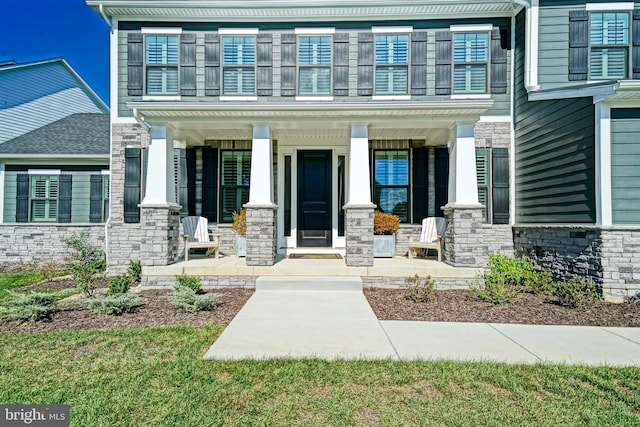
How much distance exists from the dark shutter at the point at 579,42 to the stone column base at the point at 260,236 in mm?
6743

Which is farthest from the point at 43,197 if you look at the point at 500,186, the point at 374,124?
the point at 500,186

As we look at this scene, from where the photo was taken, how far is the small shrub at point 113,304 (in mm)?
4746

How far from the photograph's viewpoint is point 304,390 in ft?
8.95

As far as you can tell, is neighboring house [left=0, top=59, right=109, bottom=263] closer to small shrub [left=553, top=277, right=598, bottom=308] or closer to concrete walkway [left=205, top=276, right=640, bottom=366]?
concrete walkway [left=205, top=276, right=640, bottom=366]

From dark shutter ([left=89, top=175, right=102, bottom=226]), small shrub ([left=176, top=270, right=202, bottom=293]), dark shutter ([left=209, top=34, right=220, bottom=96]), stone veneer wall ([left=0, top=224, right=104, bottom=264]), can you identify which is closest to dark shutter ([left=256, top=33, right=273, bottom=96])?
dark shutter ([left=209, top=34, right=220, bottom=96])

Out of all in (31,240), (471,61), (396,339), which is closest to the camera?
(396,339)

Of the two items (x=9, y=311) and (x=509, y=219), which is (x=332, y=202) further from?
(x=9, y=311)

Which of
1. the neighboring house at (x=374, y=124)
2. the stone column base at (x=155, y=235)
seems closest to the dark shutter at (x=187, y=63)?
the neighboring house at (x=374, y=124)

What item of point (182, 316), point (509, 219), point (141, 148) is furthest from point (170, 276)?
point (509, 219)

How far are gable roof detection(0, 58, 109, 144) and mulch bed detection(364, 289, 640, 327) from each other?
13.9 metres

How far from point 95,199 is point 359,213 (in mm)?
8024

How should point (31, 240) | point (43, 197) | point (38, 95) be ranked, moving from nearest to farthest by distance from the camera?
point (31, 240)
point (43, 197)
point (38, 95)

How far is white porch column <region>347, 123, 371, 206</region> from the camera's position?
658 centimetres

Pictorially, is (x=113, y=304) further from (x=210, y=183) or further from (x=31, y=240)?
(x=31, y=240)
